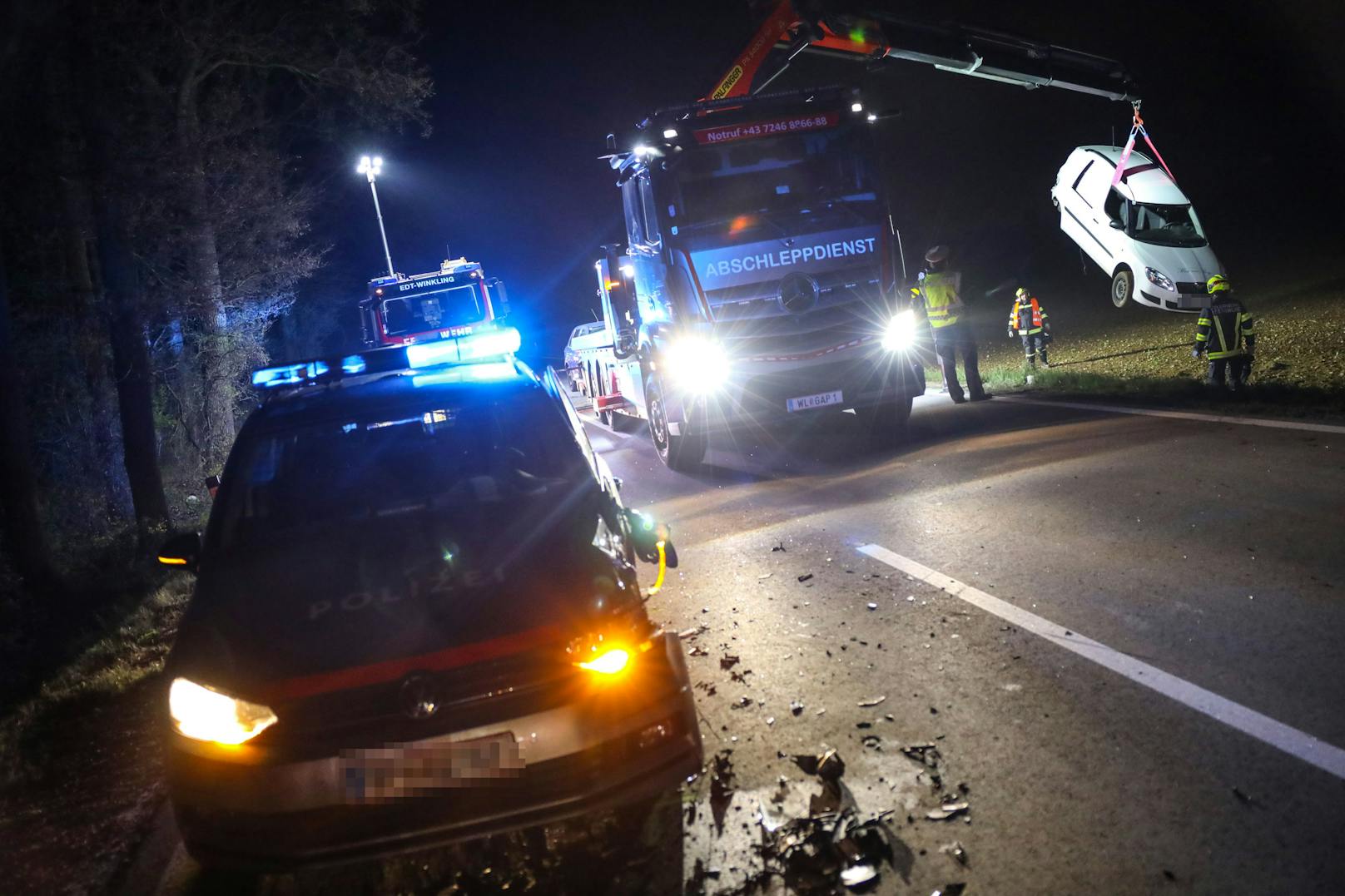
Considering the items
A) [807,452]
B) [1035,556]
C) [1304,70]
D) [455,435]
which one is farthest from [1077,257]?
[455,435]

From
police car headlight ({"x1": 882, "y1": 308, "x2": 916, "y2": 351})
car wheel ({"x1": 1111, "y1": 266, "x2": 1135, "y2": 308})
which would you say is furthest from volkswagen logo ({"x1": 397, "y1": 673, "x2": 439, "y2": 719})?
car wheel ({"x1": 1111, "y1": 266, "x2": 1135, "y2": 308})

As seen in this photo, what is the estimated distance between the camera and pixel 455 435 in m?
4.93

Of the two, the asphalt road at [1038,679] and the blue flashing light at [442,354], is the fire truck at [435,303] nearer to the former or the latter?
the asphalt road at [1038,679]

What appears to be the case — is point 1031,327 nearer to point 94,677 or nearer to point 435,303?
point 435,303

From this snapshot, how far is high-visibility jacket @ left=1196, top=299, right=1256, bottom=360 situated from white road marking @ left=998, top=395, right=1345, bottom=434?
107cm

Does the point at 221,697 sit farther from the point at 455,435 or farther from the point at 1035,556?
the point at 1035,556

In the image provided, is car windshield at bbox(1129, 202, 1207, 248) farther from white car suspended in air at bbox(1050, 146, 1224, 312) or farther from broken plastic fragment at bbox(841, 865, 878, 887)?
broken plastic fragment at bbox(841, 865, 878, 887)

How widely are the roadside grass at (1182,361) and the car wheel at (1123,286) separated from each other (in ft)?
1.97

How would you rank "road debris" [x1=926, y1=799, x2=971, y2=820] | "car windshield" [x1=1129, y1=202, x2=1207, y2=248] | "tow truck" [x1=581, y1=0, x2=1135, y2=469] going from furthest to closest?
"car windshield" [x1=1129, y1=202, x2=1207, y2=248] < "tow truck" [x1=581, y1=0, x2=1135, y2=469] < "road debris" [x1=926, y1=799, x2=971, y2=820]

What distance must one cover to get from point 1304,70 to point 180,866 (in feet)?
138

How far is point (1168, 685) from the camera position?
13.4 feet

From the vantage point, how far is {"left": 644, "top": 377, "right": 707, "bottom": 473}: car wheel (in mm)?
11102

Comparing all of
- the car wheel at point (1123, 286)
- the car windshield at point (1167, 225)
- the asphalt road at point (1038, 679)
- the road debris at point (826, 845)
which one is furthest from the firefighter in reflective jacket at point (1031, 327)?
the road debris at point (826, 845)

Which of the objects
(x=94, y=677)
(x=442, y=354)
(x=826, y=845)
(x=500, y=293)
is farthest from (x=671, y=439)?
(x=500, y=293)
